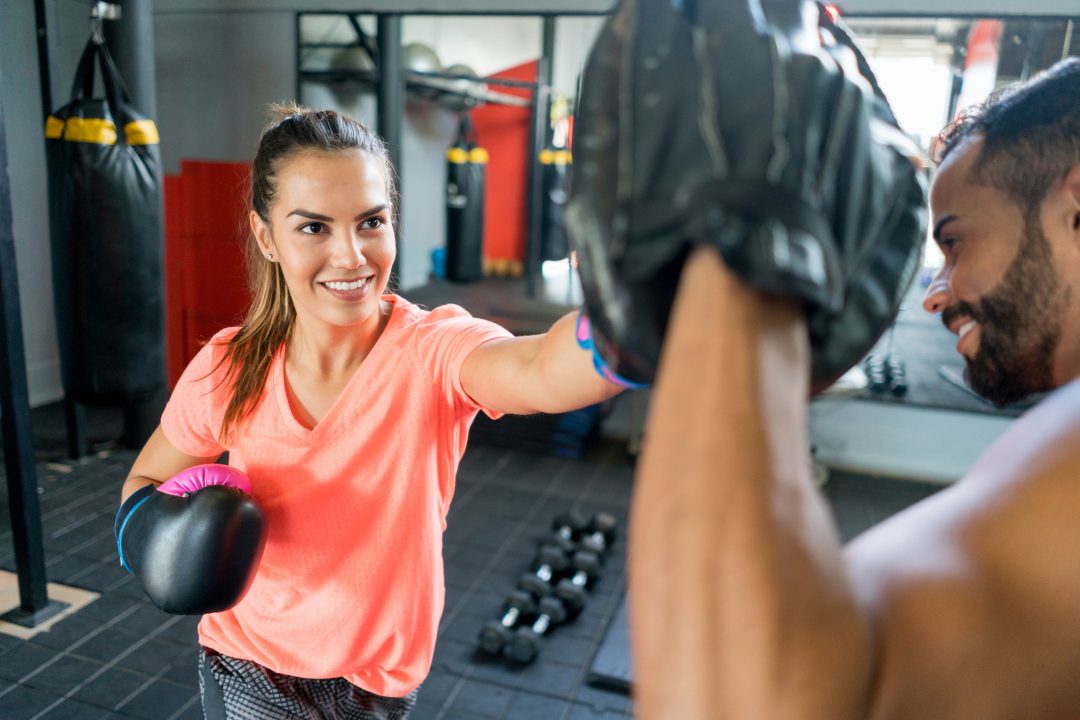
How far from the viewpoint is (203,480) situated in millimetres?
1801

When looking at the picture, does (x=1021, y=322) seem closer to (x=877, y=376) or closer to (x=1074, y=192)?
(x=1074, y=192)

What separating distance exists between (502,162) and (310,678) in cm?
1060

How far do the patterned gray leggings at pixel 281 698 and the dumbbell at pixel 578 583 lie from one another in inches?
79.9

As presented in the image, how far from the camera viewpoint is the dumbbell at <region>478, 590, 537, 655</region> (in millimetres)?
3354

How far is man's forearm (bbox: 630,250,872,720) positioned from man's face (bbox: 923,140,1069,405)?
58cm

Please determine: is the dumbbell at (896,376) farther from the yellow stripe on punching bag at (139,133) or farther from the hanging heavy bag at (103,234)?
the yellow stripe on punching bag at (139,133)

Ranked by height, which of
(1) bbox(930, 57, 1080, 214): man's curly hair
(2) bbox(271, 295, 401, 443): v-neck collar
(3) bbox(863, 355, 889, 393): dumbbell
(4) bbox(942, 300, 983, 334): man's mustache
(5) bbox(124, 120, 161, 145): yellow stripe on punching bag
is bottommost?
(3) bbox(863, 355, 889, 393): dumbbell

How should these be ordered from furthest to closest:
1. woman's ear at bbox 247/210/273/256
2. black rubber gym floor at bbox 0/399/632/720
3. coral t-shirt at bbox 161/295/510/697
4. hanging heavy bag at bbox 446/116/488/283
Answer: hanging heavy bag at bbox 446/116/488/283 → black rubber gym floor at bbox 0/399/632/720 → woman's ear at bbox 247/210/273/256 → coral t-shirt at bbox 161/295/510/697

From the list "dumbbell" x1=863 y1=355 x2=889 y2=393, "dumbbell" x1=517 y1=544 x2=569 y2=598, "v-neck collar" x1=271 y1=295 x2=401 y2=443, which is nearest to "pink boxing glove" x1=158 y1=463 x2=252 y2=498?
"v-neck collar" x1=271 y1=295 x2=401 y2=443

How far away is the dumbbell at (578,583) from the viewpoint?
368 cm

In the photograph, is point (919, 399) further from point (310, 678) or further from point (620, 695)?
point (310, 678)

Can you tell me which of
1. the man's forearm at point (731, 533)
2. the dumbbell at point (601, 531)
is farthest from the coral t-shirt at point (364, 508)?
the dumbbell at point (601, 531)

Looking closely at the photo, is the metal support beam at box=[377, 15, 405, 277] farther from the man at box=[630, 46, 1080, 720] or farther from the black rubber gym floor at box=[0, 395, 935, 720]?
the man at box=[630, 46, 1080, 720]

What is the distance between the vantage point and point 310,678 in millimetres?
1655
